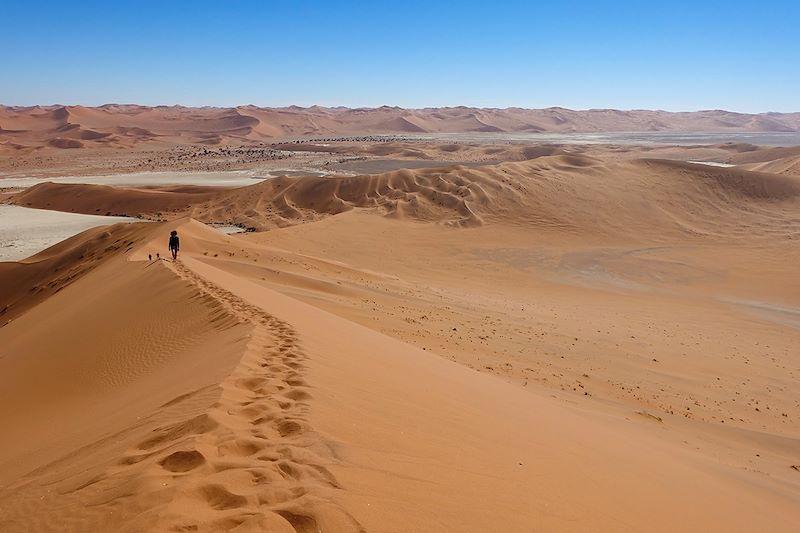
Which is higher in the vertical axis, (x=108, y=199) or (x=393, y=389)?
(x=108, y=199)

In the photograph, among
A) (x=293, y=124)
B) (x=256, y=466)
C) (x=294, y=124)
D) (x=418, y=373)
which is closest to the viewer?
(x=256, y=466)

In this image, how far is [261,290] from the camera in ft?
36.3

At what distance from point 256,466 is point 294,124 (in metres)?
138

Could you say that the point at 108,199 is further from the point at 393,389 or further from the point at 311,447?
the point at 311,447

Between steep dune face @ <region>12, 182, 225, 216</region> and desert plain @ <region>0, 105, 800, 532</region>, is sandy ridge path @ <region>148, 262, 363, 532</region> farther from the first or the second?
steep dune face @ <region>12, 182, 225, 216</region>

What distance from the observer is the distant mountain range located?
9669 centimetres

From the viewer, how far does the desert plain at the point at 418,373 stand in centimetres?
339

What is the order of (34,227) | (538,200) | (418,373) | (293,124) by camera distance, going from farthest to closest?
(293,124)
(538,200)
(34,227)
(418,373)

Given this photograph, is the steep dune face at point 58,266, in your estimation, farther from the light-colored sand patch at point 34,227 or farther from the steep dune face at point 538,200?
the steep dune face at point 538,200

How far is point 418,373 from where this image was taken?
6.69 metres

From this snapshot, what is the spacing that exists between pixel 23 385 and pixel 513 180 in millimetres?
27157

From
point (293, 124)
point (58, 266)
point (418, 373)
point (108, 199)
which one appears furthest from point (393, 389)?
point (293, 124)

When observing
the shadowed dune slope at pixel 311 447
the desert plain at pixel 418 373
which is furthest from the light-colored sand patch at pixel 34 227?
the shadowed dune slope at pixel 311 447

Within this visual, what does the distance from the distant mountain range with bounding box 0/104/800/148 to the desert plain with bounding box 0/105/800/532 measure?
74435mm
